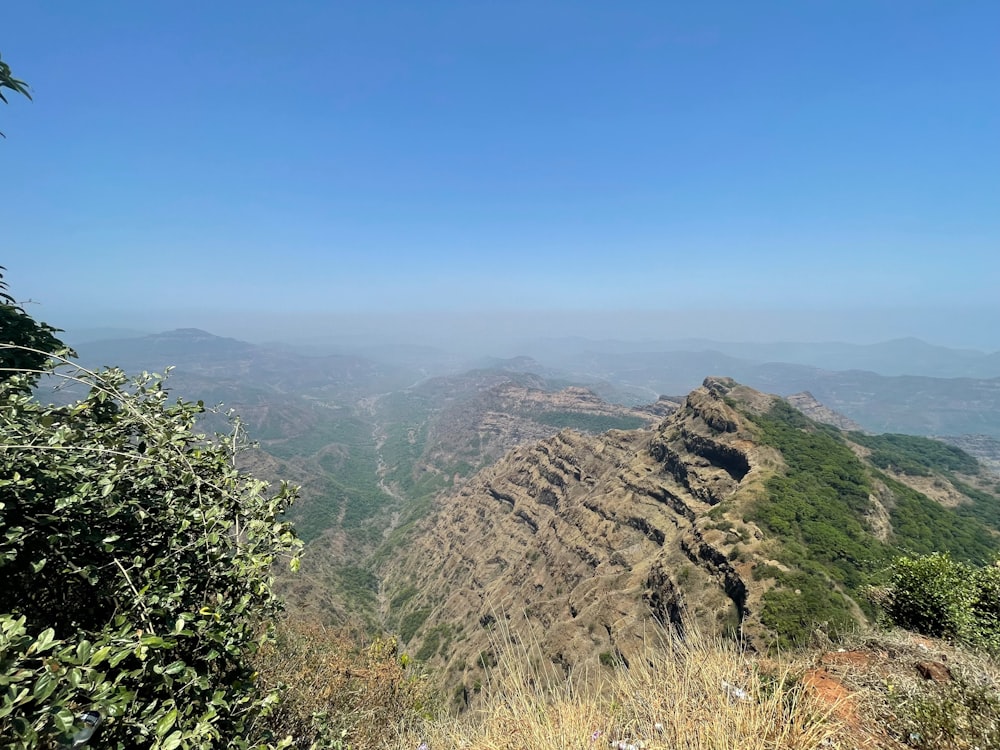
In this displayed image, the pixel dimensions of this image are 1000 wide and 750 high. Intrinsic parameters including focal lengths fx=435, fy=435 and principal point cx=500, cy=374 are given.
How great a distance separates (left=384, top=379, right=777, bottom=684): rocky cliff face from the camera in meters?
39.3

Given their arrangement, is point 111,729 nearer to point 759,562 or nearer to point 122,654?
point 122,654

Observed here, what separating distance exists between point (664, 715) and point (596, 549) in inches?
2443

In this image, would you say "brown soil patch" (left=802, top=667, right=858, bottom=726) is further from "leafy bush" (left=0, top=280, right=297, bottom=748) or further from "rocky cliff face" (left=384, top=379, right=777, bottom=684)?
"leafy bush" (left=0, top=280, right=297, bottom=748)

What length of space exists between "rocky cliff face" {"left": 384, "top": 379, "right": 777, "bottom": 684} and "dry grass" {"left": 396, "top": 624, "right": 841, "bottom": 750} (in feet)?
2.78

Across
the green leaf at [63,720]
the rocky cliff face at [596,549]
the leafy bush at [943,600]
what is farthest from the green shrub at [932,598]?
the green leaf at [63,720]

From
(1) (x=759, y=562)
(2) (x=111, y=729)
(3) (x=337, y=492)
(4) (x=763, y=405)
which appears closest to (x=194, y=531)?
(2) (x=111, y=729)

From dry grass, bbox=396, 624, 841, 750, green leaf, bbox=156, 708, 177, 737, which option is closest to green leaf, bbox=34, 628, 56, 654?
green leaf, bbox=156, 708, 177, 737

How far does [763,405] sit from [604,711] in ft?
310

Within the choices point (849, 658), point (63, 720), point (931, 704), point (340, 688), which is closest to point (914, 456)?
point (849, 658)

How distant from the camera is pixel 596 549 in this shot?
61281mm

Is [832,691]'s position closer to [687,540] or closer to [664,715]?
[664,715]

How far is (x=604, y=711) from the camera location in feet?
18.2

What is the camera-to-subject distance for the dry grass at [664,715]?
11.7ft

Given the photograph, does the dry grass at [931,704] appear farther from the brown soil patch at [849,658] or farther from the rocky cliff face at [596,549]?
the rocky cliff face at [596,549]
